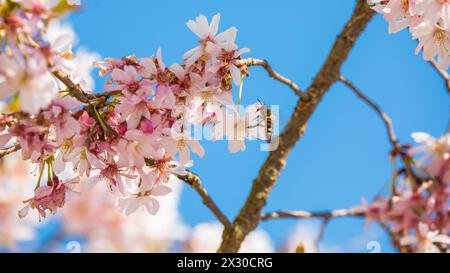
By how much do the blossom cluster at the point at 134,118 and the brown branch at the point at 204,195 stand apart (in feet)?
1.44

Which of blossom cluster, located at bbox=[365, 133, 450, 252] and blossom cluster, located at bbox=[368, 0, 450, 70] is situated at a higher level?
blossom cluster, located at bbox=[368, 0, 450, 70]

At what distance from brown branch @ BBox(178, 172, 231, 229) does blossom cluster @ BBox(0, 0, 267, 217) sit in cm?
44

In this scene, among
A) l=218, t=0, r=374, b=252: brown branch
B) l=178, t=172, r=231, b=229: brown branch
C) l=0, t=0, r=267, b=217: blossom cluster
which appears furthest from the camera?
l=218, t=0, r=374, b=252: brown branch

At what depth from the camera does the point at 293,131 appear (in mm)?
2725

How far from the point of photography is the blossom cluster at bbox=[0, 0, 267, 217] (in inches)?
51.0

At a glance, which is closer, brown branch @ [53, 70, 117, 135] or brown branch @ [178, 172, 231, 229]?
brown branch @ [53, 70, 117, 135]

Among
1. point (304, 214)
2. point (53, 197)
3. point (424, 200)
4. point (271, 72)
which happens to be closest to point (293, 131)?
point (304, 214)

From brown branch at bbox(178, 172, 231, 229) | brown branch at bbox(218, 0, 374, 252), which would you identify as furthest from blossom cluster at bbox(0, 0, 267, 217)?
brown branch at bbox(218, 0, 374, 252)

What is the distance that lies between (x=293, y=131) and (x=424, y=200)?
112 centimetres

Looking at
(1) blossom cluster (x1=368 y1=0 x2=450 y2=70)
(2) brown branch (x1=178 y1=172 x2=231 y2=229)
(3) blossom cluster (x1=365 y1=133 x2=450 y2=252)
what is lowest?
(3) blossom cluster (x1=365 y1=133 x2=450 y2=252)

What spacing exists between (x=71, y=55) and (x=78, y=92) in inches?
7.1

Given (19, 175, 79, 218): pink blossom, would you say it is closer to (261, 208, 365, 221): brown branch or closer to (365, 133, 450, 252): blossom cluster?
(365, 133, 450, 252): blossom cluster

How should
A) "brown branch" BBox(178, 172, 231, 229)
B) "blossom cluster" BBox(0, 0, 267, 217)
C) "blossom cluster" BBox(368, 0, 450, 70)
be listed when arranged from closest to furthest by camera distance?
"blossom cluster" BBox(0, 0, 267, 217) → "blossom cluster" BBox(368, 0, 450, 70) → "brown branch" BBox(178, 172, 231, 229)
